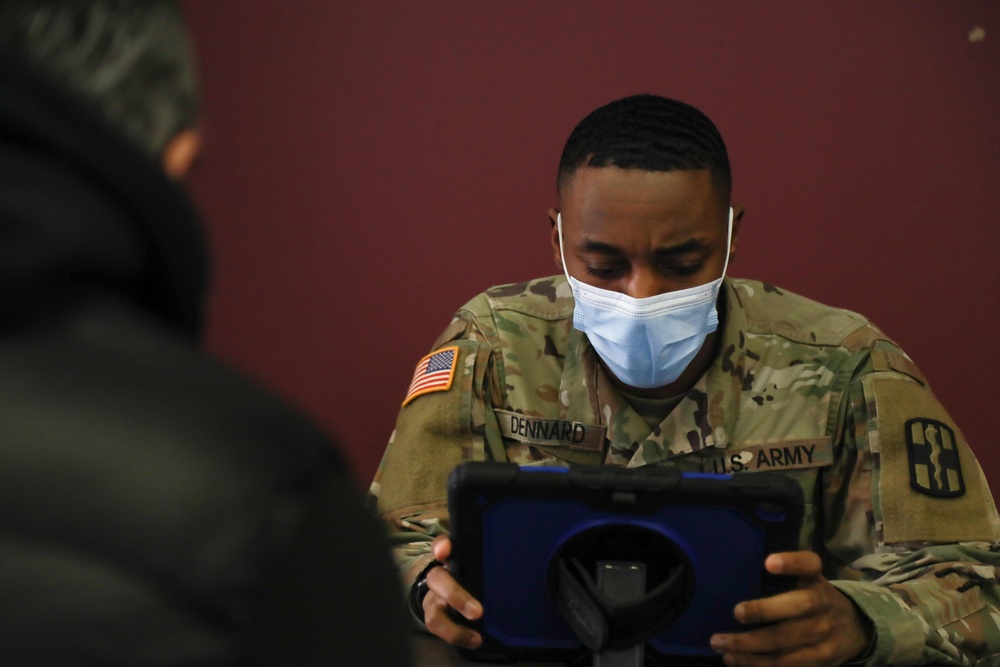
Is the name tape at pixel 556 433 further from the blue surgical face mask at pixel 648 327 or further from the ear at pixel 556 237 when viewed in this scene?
the ear at pixel 556 237

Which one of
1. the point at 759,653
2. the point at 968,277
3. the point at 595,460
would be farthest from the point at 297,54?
the point at 759,653

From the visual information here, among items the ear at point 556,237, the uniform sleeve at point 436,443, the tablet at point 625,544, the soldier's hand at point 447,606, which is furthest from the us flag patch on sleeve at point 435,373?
the tablet at point 625,544

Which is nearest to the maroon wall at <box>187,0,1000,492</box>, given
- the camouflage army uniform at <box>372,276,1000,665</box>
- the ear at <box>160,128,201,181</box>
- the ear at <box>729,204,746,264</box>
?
the camouflage army uniform at <box>372,276,1000,665</box>

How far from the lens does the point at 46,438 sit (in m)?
0.39

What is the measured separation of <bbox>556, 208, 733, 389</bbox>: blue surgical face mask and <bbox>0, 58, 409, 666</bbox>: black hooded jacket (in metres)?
1.05

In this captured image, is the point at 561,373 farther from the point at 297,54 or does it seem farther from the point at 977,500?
the point at 297,54

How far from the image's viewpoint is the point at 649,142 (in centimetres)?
148

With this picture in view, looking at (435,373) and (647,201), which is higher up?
(647,201)

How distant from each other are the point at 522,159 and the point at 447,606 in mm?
1168

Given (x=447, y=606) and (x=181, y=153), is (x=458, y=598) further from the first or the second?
(x=181, y=153)

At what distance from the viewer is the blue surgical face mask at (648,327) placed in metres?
1.44

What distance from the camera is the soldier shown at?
54.7 inches

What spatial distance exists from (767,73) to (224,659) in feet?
6.11

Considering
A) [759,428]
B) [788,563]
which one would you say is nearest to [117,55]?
[788,563]
